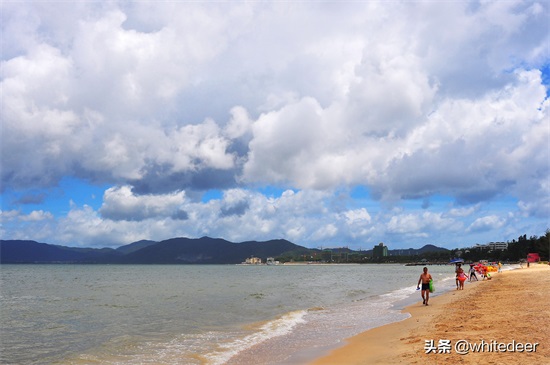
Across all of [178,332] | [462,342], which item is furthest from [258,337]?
[462,342]

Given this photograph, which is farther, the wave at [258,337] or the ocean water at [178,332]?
the ocean water at [178,332]

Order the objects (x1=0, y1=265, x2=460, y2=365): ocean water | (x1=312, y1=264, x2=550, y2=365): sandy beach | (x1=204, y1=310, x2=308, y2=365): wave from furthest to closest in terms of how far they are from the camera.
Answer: (x1=0, y1=265, x2=460, y2=365): ocean water → (x1=204, y1=310, x2=308, y2=365): wave → (x1=312, y1=264, x2=550, y2=365): sandy beach

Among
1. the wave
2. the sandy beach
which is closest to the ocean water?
the wave

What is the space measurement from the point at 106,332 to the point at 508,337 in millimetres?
17863

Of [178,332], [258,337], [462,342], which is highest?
[462,342]

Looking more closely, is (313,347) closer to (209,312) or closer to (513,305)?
(513,305)

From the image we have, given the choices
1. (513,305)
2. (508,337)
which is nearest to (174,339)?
(508,337)

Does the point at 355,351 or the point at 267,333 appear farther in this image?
the point at 267,333

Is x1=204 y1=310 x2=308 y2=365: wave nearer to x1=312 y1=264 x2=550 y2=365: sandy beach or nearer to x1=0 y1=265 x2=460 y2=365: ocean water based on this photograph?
x1=0 y1=265 x2=460 y2=365: ocean water

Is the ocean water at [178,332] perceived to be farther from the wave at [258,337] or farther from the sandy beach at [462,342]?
the sandy beach at [462,342]

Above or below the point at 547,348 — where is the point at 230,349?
below

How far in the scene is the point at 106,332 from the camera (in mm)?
21766

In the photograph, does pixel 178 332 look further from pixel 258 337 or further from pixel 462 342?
pixel 462 342

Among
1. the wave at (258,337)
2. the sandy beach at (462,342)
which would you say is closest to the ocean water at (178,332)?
the wave at (258,337)
